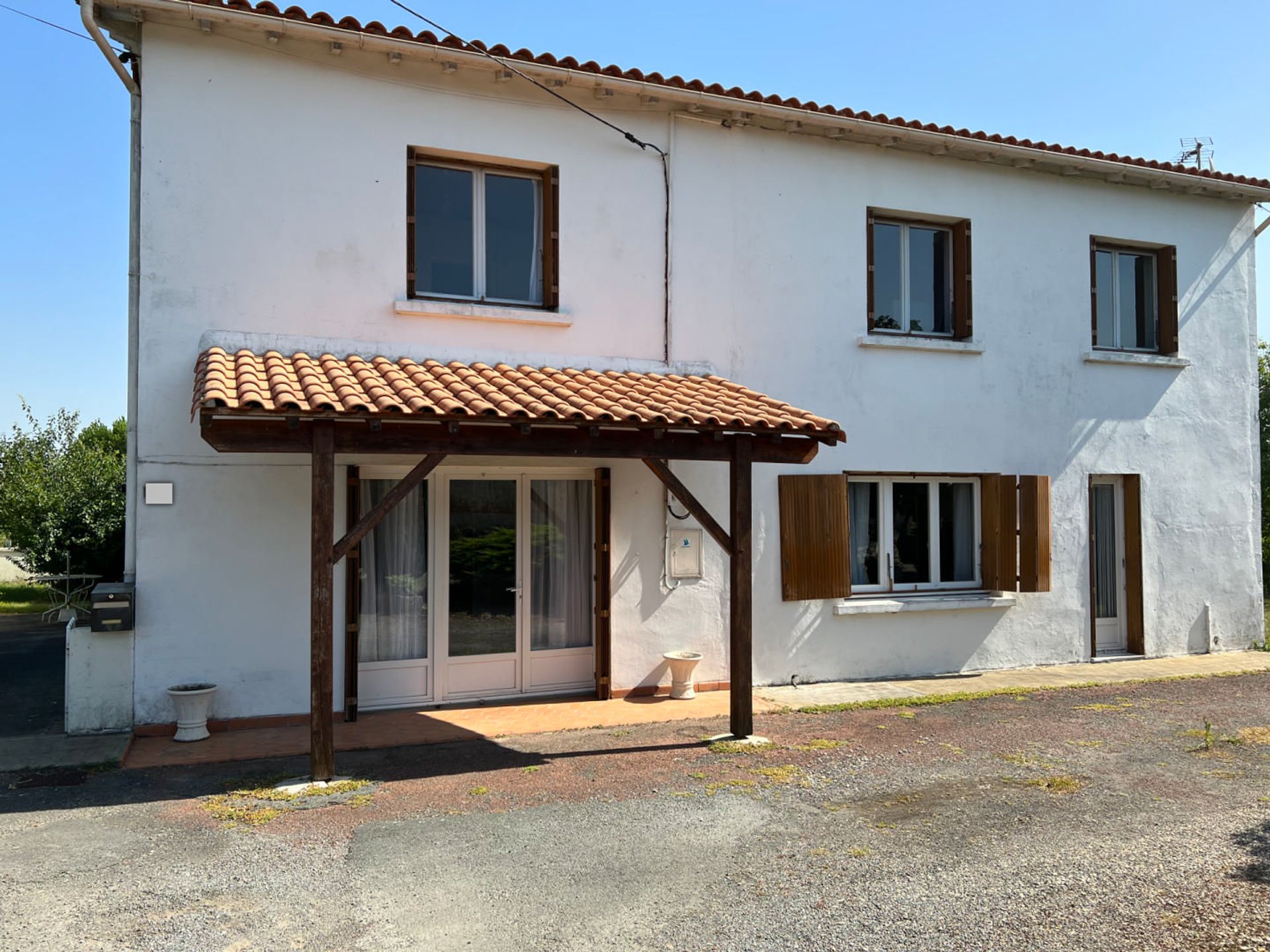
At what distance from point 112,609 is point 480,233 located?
14.9ft

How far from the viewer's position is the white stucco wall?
8086 millimetres

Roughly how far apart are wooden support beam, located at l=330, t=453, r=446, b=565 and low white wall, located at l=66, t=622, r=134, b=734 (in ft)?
8.00

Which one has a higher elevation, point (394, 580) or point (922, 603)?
point (394, 580)

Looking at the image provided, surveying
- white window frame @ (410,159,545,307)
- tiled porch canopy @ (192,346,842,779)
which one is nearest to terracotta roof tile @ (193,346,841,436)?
tiled porch canopy @ (192,346,842,779)

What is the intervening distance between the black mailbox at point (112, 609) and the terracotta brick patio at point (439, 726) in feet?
3.10

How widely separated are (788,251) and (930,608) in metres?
4.13

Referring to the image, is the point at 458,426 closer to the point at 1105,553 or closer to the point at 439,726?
the point at 439,726

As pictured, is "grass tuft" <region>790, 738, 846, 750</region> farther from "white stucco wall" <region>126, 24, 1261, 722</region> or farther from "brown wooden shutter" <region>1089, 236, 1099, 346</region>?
"brown wooden shutter" <region>1089, 236, 1099, 346</region>

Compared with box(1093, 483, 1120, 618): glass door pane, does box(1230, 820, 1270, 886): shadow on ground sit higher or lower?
lower

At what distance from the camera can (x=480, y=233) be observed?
927 cm

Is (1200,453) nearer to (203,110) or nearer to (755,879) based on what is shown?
(755,879)

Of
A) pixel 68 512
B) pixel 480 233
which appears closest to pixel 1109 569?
pixel 480 233

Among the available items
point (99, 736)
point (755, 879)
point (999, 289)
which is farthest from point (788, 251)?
point (99, 736)

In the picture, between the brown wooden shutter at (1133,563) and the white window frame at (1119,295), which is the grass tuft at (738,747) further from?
the white window frame at (1119,295)
